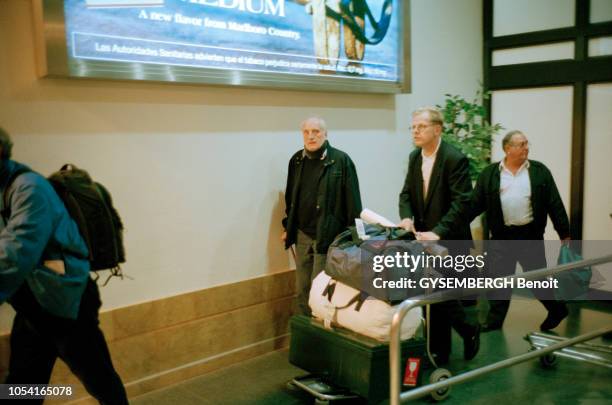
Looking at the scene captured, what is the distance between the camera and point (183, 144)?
3869 millimetres

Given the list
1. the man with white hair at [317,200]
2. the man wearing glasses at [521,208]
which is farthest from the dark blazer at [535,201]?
the man with white hair at [317,200]

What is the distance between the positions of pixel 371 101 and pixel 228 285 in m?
1.99

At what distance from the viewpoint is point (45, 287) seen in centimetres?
253

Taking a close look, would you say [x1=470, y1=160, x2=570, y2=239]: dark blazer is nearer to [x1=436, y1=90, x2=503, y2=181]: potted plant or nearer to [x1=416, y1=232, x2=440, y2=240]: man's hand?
[x1=436, y1=90, x2=503, y2=181]: potted plant

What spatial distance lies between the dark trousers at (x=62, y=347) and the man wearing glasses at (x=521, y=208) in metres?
3.00

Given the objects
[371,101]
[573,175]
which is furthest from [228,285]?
[573,175]

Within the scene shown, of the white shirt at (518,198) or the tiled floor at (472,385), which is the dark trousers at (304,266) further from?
the white shirt at (518,198)

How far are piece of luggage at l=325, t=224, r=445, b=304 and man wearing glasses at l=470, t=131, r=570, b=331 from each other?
1.58 metres

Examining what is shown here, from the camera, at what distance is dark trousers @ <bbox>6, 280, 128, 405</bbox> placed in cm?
262

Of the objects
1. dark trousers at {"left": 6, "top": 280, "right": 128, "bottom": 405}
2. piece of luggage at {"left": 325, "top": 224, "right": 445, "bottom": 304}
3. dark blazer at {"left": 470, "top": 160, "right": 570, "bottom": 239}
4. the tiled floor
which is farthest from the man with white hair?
dark trousers at {"left": 6, "top": 280, "right": 128, "bottom": 405}

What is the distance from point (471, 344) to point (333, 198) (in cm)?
136

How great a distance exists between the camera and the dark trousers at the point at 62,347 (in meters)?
2.62

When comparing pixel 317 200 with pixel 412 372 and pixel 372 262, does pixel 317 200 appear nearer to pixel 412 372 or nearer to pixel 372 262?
pixel 372 262

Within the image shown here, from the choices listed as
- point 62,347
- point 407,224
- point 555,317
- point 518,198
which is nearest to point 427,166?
point 407,224
